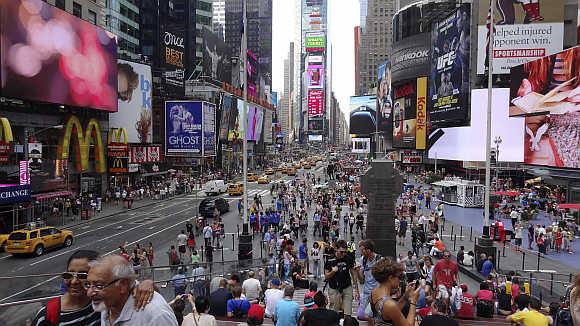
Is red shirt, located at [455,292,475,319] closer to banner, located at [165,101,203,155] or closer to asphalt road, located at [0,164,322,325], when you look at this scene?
asphalt road, located at [0,164,322,325]

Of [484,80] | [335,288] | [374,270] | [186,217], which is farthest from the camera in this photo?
[484,80]

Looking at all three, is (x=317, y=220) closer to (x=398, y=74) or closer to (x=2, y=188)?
(x=2, y=188)

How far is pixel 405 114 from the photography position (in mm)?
98750

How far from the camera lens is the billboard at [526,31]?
205ft

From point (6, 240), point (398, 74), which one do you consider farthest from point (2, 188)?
point (398, 74)

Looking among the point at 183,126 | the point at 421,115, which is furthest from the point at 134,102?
the point at 421,115

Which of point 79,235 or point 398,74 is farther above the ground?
point 398,74

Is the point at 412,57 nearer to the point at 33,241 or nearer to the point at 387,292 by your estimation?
the point at 33,241

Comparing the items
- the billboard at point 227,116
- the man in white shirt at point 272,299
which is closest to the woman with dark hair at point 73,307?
→ the man in white shirt at point 272,299

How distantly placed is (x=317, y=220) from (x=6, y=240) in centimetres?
1702

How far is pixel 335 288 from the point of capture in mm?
10031

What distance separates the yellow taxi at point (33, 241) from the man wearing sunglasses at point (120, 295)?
23547 millimetres

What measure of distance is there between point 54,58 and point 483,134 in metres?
51.0

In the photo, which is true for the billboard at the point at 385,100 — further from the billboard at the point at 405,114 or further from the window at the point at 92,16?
the window at the point at 92,16
